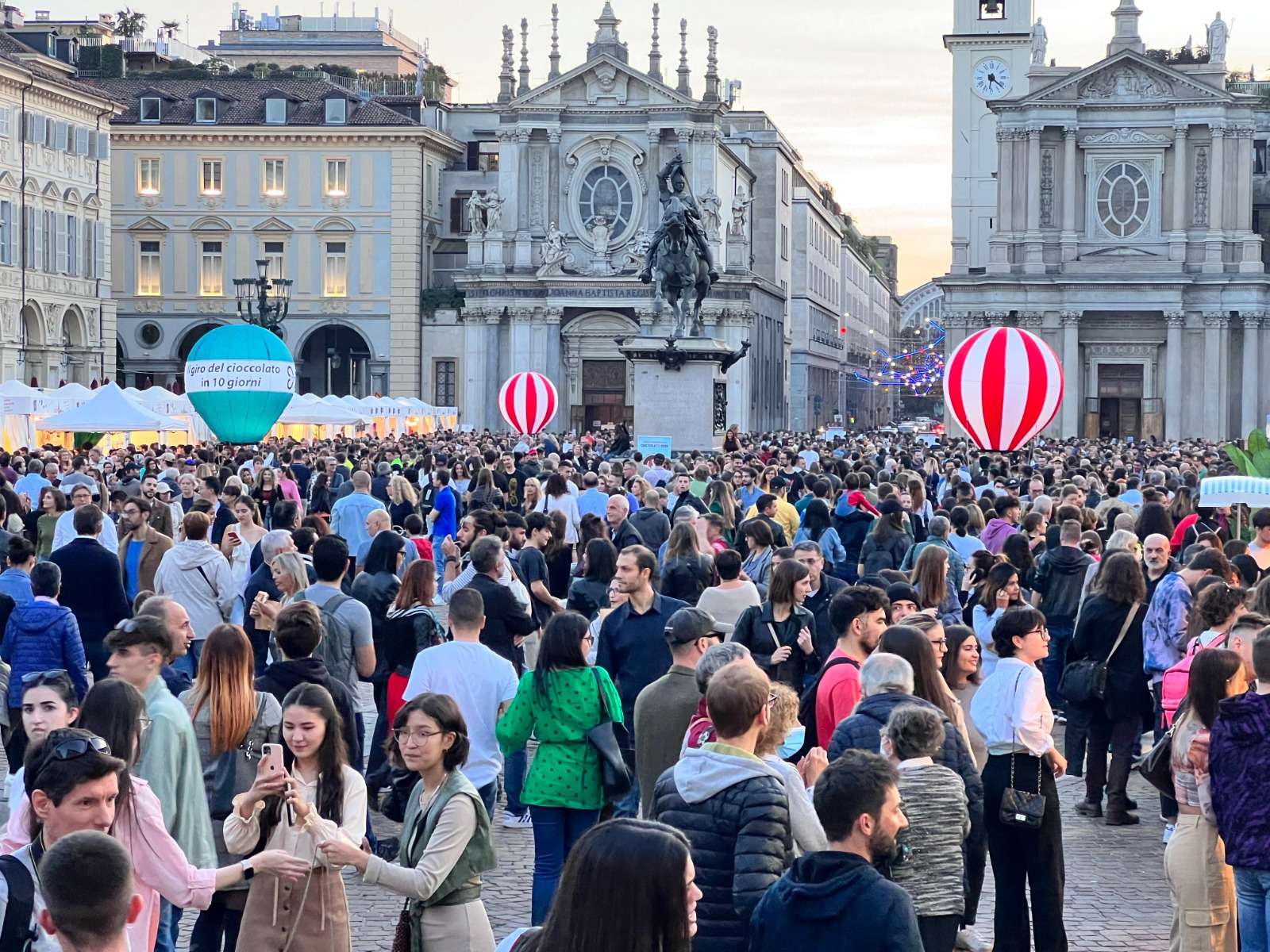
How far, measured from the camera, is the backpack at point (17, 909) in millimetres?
5164

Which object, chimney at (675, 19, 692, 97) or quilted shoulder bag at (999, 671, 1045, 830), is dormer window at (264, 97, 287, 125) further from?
quilted shoulder bag at (999, 671, 1045, 830)

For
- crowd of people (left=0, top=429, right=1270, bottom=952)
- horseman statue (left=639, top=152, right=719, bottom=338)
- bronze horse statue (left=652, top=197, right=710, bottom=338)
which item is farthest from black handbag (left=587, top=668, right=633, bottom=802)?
bronze horse statue (left=652, top=197, right=710, bottom=338)

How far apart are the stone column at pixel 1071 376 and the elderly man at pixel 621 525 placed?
5652 centimetres

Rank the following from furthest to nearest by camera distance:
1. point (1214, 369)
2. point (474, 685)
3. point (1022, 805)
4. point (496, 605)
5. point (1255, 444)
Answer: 1. point (1214, 369)
2. point (1255, 444)
3. point (496, 605)
4. point (474, 685)
5. point (1022, 805)

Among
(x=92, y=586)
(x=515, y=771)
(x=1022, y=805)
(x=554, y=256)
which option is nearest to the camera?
(x=1022, y=805)

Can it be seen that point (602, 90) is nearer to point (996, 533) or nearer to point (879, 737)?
point (996, 533)

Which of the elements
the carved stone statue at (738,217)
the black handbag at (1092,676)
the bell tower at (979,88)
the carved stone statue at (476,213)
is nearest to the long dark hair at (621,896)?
the black handbag at (1092,676)

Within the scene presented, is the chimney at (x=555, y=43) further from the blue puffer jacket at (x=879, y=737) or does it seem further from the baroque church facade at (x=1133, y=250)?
the blue puffer jacket at (x=879, y=737)

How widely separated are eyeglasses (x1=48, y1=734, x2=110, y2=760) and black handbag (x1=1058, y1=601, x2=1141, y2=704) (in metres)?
8.11

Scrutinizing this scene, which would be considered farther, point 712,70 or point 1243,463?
point 712,70

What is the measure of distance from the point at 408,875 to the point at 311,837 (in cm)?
40

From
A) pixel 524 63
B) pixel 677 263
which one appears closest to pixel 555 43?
pixel 524 63

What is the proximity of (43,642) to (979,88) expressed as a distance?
3147 inches

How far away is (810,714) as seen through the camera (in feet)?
29.8
